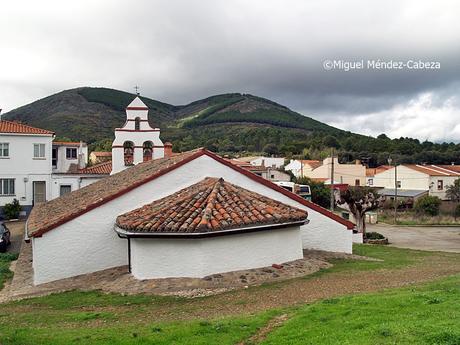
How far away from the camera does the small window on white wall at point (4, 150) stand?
34.0 meters

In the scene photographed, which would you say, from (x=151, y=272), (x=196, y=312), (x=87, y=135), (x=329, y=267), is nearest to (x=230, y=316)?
(x=196, y=312)

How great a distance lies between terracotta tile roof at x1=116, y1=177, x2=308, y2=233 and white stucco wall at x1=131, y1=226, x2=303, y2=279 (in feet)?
1.53

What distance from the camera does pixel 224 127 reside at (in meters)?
153

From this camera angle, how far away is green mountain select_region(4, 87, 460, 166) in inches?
3846

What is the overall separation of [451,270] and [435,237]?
2427 centimetres

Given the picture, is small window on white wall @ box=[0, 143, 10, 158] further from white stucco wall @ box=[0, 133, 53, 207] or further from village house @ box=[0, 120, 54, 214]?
white stucco wall @ box=[0, 133, 53, 207]

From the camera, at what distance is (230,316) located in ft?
29.2

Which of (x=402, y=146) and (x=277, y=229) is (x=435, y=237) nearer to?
(x=277, y=229)

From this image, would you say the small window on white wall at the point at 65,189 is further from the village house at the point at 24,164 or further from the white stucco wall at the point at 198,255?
the white stucco wall at the point at 198,255

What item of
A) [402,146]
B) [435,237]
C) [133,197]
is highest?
[402,146]

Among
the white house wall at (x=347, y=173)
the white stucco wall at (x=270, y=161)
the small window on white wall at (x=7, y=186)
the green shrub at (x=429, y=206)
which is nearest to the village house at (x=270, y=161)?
the white stucco wall at (x=270, y=161)

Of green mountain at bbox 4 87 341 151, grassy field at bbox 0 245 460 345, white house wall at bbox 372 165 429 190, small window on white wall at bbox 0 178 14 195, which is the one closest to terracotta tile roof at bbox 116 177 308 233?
grassy field at bbox 0 245 460 345

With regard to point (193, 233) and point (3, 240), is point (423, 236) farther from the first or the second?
point (3, 240)

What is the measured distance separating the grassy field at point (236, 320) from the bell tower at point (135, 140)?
1132 cm
